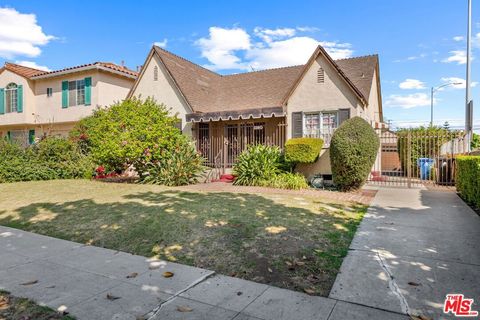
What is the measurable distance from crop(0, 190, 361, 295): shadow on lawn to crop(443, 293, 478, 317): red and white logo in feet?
4.53

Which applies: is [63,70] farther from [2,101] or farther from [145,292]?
[145,292]

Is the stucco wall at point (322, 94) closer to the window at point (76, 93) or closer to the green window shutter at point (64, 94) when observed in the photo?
the window at point (76, 93)

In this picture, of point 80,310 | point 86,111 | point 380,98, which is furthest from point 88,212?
point 380,98

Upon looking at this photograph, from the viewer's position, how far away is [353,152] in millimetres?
11359

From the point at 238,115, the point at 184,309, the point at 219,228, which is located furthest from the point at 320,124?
the point at 184,309

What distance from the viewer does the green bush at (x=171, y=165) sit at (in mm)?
14117

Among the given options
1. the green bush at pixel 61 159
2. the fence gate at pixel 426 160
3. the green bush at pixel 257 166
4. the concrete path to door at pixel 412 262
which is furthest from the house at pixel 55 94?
the concrete path to door at pixel 412 262

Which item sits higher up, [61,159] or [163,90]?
[163,90]

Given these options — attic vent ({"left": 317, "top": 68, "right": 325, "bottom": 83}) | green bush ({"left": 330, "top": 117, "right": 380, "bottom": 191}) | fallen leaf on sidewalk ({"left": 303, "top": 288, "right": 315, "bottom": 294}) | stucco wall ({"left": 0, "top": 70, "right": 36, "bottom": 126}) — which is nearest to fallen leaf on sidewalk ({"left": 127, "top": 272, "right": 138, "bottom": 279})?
fallen leaf on sidewalk ({"left": 303, "top": 288, "right": 315, "bottom": 294})

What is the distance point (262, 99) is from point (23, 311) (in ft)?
55.3

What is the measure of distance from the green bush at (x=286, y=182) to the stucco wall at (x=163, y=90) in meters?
7.57

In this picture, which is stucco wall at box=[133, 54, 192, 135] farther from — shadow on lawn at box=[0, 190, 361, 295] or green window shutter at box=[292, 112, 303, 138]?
shadow on lawn at box=[0, 190, 361, 295]

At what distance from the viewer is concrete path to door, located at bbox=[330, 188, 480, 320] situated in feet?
12.2

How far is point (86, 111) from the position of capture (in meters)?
23.0
